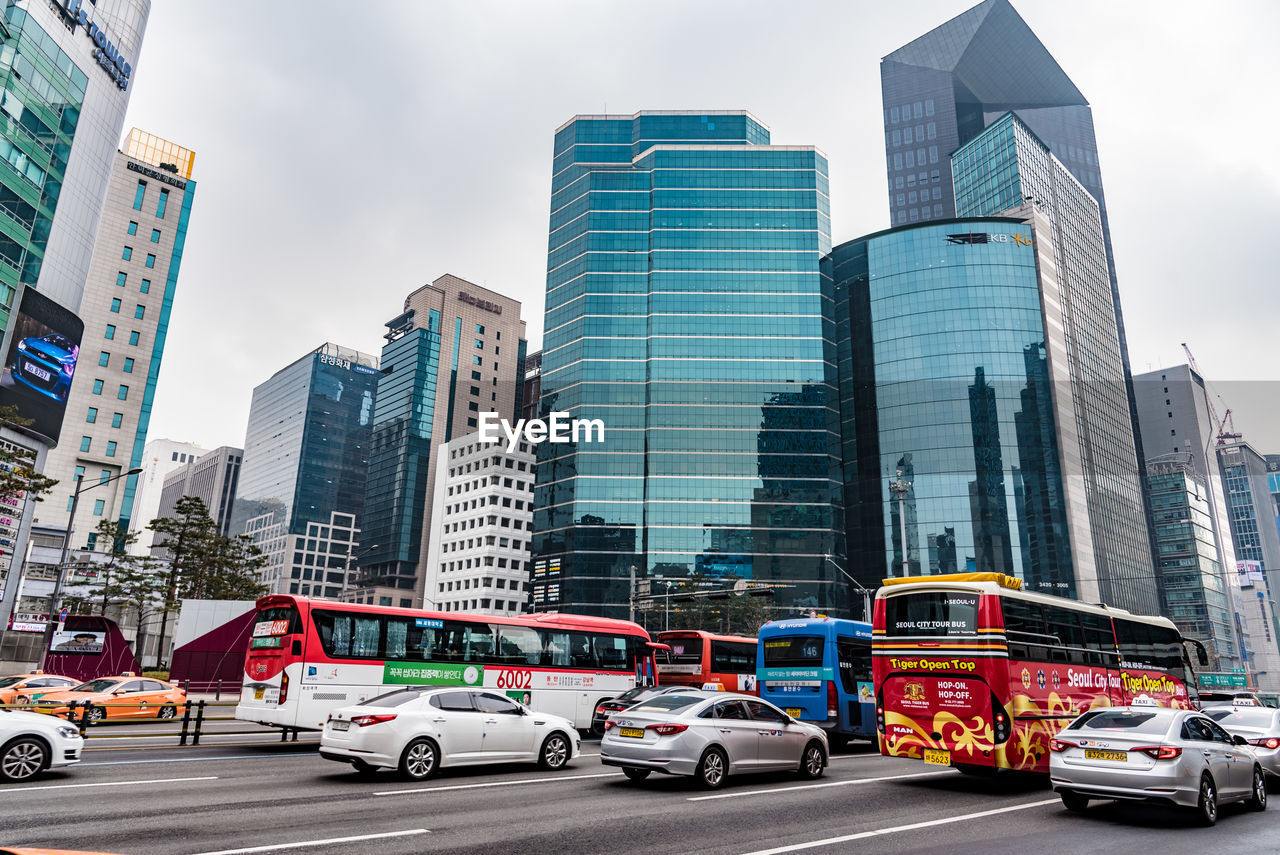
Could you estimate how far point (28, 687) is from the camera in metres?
25.6

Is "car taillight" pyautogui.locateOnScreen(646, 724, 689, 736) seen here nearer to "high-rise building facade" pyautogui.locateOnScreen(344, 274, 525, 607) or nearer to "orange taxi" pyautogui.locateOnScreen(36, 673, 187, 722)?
"orange taxi" pyautogui.locateOnScreen(36, 673, 187, 722)

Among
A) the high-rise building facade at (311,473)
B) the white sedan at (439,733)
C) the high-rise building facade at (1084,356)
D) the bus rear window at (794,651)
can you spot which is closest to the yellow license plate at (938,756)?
the white sedan at (439,733)

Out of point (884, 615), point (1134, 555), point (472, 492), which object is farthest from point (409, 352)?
point (884, 615)

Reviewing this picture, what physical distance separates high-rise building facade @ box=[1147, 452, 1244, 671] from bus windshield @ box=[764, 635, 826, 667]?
14661cm

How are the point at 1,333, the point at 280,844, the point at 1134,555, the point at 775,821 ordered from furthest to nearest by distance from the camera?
the point at 1134,555, the point at 1,333, the point at 775,821, the point at 280,844

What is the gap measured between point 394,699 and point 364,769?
130 cm

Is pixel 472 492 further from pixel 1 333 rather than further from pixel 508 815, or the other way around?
pixel 508 815

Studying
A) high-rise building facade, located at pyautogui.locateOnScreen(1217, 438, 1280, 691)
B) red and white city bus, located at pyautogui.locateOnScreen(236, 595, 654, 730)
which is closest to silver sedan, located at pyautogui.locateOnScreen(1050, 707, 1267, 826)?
red and white city bus, located at pyautogui.locateOnScreen(236, 595, 654, 730)

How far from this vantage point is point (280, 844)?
327 inches

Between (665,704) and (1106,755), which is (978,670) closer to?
(1106,755)

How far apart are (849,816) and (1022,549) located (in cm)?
9679

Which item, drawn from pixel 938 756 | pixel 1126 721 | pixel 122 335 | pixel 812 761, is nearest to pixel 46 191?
pixel 122 335

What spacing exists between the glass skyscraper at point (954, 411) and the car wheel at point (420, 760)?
90.7 m

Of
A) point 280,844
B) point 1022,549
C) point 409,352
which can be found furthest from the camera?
point 409,352
